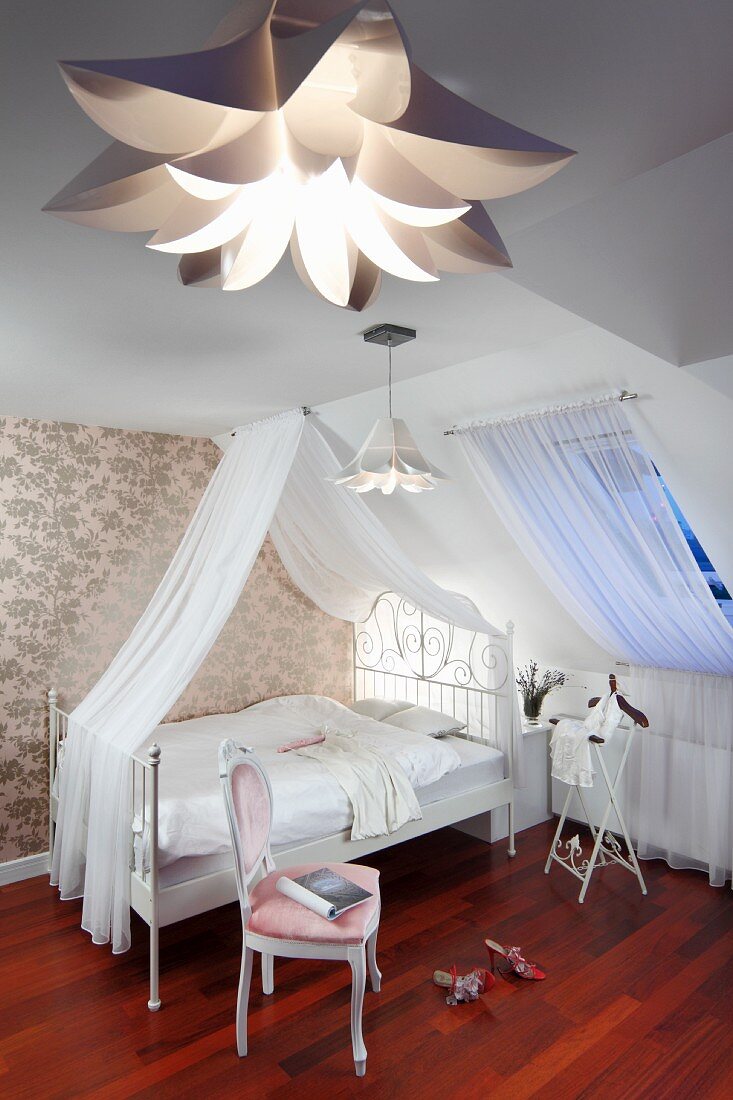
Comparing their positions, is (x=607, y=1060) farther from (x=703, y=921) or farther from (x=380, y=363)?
(x=380, y=363)

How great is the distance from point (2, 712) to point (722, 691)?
13.9 feet

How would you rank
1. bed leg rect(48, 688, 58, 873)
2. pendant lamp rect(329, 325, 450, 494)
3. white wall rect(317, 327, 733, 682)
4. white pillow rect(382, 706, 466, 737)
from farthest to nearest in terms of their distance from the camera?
1. white pillow rect(382, 706, 466, 737)
2. bed leg rect(48, 688, 58, 873)
3. white wall rect(317, 327, 733, 682)
4. pendant lamp rect(329, 325, 450, 494)

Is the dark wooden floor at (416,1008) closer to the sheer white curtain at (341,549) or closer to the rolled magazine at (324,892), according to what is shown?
the rolled magazine at (324,892)

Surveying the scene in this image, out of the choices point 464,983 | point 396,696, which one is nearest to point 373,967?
point 464,983

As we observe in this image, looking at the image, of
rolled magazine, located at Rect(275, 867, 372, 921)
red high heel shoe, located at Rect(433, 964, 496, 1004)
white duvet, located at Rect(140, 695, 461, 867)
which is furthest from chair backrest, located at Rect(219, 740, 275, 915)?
red high heel shoe, located at Rect(433, 964, 496, 1004)

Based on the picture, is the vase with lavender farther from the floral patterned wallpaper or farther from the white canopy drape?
the floral patterned wallpaper

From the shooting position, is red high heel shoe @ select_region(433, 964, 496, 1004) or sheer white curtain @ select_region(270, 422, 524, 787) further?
sheer white curtain @ select_region(270, 422, 524, 787)

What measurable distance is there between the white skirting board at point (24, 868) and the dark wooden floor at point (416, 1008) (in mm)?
186

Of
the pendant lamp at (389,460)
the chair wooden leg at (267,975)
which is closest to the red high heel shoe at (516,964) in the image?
the chair wooden leg at (267,975)

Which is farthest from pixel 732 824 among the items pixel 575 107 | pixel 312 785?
pixel 575 107

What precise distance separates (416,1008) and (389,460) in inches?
90.4

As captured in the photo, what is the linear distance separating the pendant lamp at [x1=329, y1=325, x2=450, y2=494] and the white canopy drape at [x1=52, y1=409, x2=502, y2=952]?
77 centimetres

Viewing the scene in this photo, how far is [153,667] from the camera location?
350 centimetres

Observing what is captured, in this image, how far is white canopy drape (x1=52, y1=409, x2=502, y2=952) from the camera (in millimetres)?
3334
